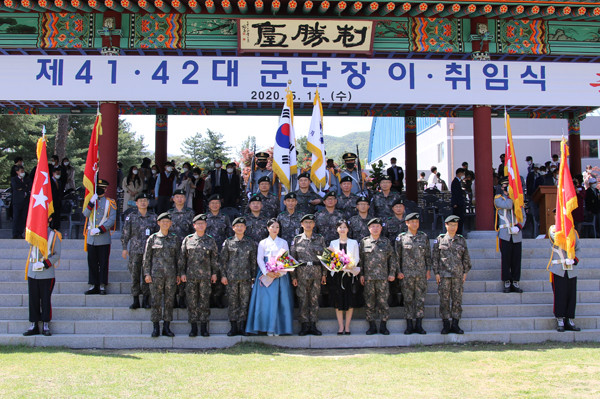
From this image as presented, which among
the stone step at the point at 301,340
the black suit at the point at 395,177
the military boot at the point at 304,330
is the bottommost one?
the stone step at the point at 301,340

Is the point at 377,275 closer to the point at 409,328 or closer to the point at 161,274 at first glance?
the point at 409,328

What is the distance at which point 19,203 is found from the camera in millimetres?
10211

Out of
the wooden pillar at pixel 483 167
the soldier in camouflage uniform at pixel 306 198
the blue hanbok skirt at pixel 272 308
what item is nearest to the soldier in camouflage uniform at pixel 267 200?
the soldier in camouflage uniform at pixel 306 198

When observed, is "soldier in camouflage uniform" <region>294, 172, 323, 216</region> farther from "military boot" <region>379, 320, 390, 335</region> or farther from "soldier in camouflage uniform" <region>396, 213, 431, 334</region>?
"military boot" <region>379, 320, 390, 335</region>

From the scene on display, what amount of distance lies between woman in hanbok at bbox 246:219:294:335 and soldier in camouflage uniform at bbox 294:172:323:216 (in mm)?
1129

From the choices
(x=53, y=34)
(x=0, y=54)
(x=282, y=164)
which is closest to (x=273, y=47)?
(x=282, y=164)

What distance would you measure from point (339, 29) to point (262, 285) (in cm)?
480

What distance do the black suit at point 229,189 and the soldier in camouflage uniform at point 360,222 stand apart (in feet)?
13.2

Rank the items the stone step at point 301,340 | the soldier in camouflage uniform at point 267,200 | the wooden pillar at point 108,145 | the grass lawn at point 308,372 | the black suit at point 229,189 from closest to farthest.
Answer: the grass lawn at point 308,372
the stone step at point 301,340
the soldier in camouflage uniform at point 267,200
the wooden pillar at point 108,145
the black suit at point 229,189

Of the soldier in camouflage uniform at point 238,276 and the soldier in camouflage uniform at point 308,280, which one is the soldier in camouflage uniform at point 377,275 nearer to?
the soldier in camouflage uniform at point 308,280

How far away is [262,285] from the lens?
7090mm

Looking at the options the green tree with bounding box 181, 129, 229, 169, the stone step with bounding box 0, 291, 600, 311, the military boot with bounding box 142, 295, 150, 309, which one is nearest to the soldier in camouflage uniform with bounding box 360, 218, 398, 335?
the stone step with bounding box 0, 291, 600, 311

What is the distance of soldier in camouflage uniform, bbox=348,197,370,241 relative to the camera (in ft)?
25.4

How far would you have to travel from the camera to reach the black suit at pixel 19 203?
10031 millimetres
